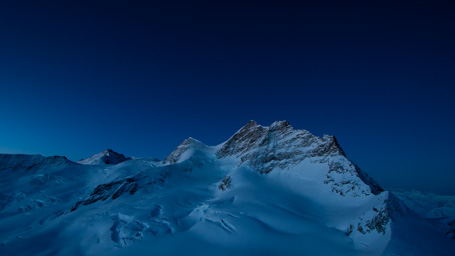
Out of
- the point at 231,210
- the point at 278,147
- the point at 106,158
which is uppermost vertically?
the point at 278,147

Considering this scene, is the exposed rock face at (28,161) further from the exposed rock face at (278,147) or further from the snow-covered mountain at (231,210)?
the exposed rock face at (278,147)

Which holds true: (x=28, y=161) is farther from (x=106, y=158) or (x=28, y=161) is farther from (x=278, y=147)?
(x=278, y=147)

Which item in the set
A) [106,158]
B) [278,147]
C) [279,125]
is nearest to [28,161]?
[106,158]

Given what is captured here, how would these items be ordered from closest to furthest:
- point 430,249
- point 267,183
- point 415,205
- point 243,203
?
point 430,249 < point 243,203 < point 267,183 < point 415,205

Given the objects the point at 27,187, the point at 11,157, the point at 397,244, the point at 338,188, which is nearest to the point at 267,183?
the point at 338,188

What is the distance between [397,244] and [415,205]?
298 feet

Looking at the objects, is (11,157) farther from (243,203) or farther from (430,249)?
(430,249)

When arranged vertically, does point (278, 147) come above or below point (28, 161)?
above

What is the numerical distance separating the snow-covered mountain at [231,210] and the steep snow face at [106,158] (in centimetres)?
3860

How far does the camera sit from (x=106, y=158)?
15938 centimetres

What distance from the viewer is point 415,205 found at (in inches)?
4043

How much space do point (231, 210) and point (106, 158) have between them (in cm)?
13621

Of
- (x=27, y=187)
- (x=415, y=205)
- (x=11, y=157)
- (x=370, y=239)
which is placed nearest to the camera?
(x=370, y=239)

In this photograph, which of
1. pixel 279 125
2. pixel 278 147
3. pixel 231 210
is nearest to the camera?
pixel 231 210
